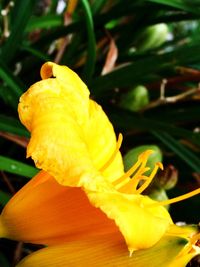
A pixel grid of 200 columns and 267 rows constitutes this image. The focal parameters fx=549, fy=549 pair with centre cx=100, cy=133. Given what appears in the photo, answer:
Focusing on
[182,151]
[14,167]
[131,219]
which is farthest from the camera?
[182,151]

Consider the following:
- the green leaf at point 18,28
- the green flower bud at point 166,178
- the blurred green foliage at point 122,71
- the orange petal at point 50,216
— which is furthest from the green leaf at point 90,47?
the orange petal at point 50,216

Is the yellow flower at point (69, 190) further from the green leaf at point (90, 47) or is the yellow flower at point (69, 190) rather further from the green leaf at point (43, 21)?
the green leaf at point (43, 21)

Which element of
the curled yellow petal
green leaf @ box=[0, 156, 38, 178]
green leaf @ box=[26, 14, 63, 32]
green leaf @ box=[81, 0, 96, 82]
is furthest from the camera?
green leaf @ box=[26, 14, 63, 32]

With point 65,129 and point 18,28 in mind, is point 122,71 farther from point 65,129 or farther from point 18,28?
point 65,129

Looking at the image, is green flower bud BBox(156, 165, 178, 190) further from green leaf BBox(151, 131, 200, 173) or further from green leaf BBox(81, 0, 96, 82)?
green leaf BBox(81, 0, 96, 82)

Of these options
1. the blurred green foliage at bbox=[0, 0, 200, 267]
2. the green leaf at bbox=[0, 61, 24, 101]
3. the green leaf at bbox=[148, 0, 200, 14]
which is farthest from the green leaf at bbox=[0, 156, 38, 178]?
the green leaf at bbox=[148, 0, 200, 14]

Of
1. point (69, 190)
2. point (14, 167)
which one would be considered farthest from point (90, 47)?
point (69, 190)
